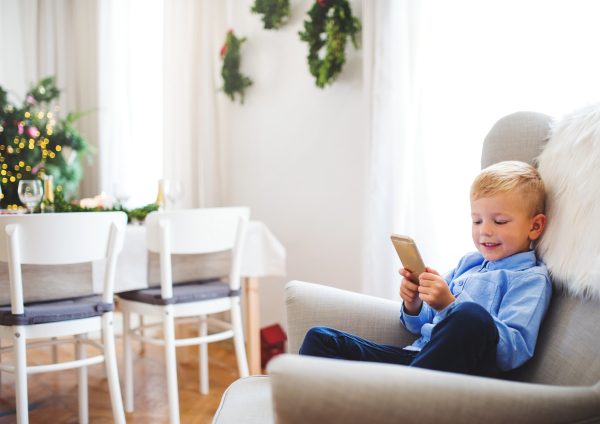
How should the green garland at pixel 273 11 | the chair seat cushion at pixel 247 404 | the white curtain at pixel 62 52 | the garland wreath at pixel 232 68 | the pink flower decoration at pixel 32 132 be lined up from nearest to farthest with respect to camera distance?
the chair seat cushion at pixel 247 404
the green garland at pixel 273 11
the garland wreath at pixel 232 68
the pink flower decoration at pixel 32 132
the white curtain at pixel 62 52

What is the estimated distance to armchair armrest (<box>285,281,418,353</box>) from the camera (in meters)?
1.05

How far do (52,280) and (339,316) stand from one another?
104 centimetres

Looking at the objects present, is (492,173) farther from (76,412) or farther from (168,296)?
(76,412)

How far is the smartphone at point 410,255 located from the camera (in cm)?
92

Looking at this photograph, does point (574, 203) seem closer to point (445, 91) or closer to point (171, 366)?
point (445, 91)

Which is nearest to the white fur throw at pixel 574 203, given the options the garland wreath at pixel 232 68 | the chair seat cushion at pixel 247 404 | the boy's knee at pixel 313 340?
the boy's knee at pixel 313 340

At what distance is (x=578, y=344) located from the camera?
783 millimetres

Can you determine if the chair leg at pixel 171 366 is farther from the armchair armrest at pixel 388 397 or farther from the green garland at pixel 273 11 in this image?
the green garland at pixel 273 11

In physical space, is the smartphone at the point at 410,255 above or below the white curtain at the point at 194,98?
below

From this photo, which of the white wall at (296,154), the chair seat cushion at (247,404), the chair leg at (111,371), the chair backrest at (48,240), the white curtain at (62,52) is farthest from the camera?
the white curtain at (62,52)

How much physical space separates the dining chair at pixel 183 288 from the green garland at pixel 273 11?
3.94 ft

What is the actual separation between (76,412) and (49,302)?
0.57 meters

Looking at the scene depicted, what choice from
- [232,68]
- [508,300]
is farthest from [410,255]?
[232,68]

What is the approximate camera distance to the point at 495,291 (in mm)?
930
